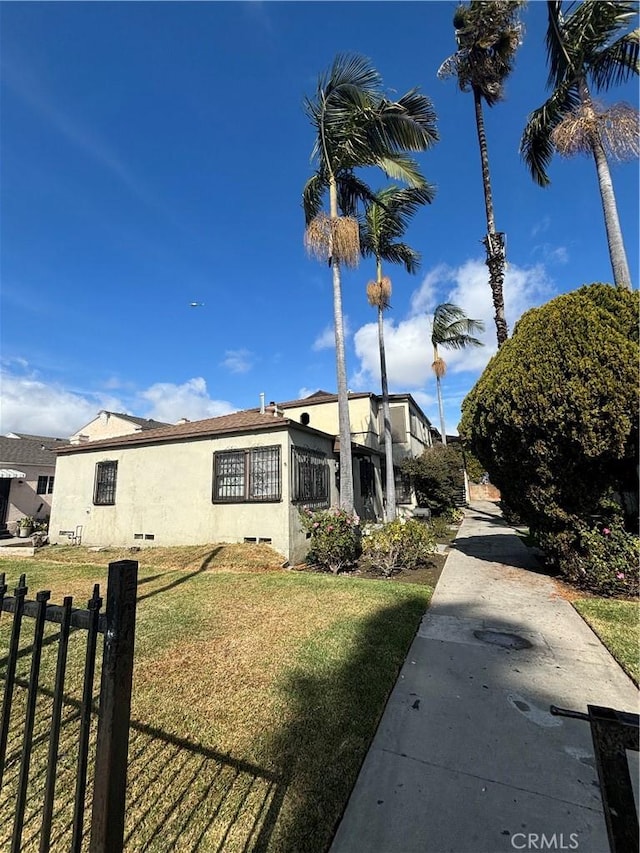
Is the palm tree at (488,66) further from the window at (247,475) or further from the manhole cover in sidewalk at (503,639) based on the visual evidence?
the manhole cover in sidewalk at (503,639)

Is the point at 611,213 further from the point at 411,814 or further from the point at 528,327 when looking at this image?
the point at 411,814

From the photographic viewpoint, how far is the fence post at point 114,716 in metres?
1.48

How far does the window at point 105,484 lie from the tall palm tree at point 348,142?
326 inches

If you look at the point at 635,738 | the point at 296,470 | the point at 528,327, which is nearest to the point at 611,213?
the point at 528,327

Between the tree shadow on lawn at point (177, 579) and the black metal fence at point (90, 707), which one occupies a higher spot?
the black metal fence at point (90, 707)

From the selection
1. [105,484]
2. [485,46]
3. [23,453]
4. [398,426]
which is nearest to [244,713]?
[105,484]

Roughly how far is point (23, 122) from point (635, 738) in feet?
43.4

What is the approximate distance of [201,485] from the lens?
11.3 metres

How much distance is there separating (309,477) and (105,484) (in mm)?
7570

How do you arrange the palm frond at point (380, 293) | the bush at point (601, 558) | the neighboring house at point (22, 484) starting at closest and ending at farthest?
the bush at point (601, 558)
the palm frond at point (380, 293)
the neighboring house at point (22, 484)

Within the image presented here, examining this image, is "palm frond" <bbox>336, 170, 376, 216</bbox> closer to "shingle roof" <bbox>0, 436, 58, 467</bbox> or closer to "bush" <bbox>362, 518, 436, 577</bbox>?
"bush" <bbox>362, 518, 436, 577</bbox>

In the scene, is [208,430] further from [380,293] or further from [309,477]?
[380,293]

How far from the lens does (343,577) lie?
822cm

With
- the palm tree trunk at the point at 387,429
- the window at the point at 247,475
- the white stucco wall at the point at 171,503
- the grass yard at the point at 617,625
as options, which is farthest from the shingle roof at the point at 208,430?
the grass yard at the point at 617,625
